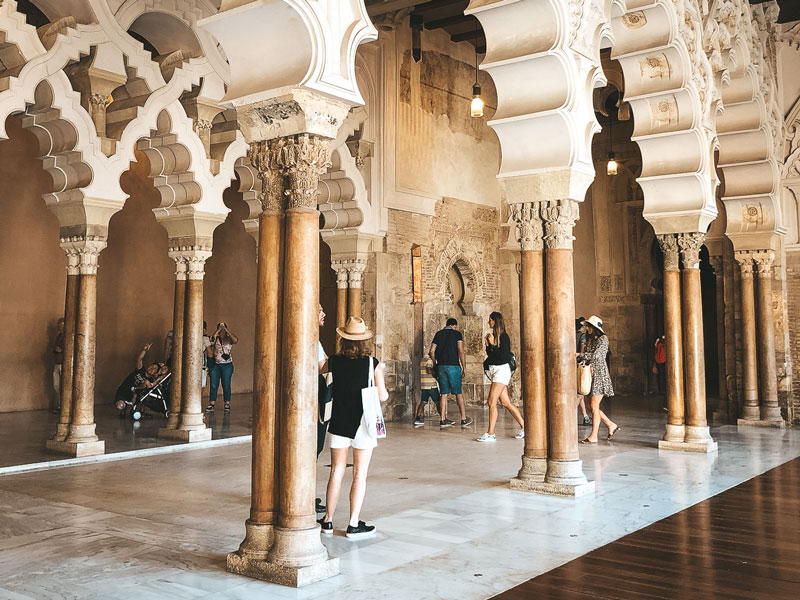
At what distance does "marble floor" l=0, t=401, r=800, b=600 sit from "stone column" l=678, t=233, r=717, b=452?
0.31m

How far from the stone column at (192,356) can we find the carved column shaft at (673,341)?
18.8ft

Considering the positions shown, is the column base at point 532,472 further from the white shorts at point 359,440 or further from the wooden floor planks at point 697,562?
the white shorts at point 359,440

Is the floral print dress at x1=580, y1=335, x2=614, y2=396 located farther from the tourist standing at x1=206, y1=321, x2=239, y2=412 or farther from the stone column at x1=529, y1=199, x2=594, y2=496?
the tourist standing at x1=206, y1=321, x2=239, y2=412

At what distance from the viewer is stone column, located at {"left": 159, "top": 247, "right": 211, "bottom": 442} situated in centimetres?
932

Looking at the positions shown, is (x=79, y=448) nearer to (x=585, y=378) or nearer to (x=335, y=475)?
(x=335, y=475)

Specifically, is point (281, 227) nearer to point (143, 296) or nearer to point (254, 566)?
point (254, 566)

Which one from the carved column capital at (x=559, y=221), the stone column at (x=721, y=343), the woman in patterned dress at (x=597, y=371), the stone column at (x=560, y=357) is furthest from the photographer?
the stone column at (x=721, y=343)

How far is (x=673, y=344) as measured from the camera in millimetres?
8930

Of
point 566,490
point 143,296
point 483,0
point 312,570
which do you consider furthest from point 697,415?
point 143,296

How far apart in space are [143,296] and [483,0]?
10.6 meters

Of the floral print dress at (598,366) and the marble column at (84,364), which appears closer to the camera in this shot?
the marble column at (84,364)

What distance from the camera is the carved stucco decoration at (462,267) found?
13.5 m

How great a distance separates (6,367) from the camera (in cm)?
1266

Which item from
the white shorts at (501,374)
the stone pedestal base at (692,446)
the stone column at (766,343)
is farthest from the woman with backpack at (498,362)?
the stone column at (766,343)
